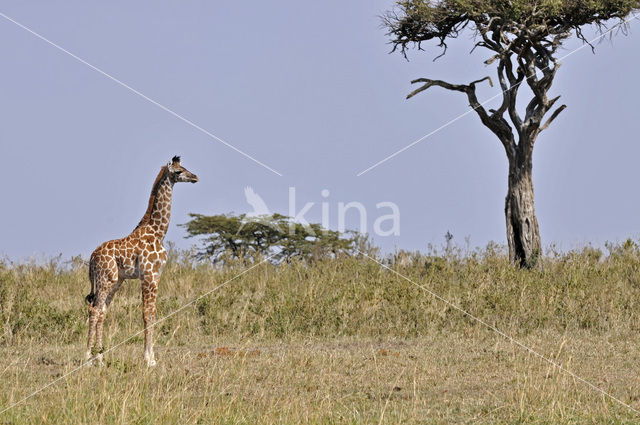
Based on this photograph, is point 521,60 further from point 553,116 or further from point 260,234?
point 260,234

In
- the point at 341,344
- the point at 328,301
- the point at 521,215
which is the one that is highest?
the point at 521,215

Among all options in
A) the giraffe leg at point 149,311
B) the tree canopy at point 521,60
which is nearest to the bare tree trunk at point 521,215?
the tree canopy at point 521,60

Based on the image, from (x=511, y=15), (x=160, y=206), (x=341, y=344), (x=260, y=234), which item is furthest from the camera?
(x=260, y=234)

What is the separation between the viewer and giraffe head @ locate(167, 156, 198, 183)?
10.1 m

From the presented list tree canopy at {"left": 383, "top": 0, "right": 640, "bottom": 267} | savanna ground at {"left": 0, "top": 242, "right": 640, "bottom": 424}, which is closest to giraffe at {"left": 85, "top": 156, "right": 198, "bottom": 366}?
savanna ground at {"left": 0, "top": 242, "right": 640, "bottom": 424}

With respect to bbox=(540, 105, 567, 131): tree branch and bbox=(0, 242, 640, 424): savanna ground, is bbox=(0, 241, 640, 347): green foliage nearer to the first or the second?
bbox=(0, 242, 640, 424): savanna ground

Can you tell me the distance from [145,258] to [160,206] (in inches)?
29.7

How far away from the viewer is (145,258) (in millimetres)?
10070

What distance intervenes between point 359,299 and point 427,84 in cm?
966

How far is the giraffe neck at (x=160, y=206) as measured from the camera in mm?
10289

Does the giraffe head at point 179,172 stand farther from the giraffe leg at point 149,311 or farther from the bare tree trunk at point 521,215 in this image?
the bare tree trunk at point 521,215

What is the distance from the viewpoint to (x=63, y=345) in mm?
12859

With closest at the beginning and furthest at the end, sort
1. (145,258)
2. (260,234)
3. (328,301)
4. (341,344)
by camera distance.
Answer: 1. (145,258)
2. (341,344)
3. (328,301)
4. (260,234)

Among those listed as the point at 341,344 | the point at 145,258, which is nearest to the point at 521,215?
the point at 341,344
